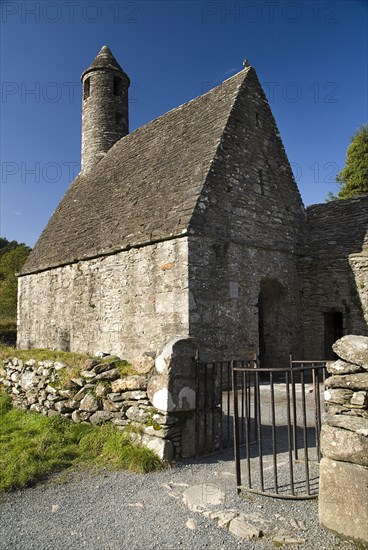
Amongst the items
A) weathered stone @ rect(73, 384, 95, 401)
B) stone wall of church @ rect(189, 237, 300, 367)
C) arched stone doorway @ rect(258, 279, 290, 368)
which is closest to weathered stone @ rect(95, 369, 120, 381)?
weathered stone @ rect(73, 384, 95, 401)

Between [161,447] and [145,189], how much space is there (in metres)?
8.96

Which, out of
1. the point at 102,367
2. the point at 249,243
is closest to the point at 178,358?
the point at 102,367

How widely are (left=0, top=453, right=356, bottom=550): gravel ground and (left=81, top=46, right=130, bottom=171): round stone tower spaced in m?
17.7

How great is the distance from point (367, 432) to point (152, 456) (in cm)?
299

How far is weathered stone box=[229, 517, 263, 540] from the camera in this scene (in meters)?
3.67

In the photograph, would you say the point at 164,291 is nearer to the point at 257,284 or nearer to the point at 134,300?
the point at 134,300

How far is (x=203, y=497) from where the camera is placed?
450 centimetres

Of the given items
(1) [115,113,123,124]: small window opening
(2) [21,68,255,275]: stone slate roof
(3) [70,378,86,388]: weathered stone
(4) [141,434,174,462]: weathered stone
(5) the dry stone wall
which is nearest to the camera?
(4) [141,434,174,462]: weathered stone

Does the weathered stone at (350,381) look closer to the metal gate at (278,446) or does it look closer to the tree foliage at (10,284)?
the metal gate at (278,446)

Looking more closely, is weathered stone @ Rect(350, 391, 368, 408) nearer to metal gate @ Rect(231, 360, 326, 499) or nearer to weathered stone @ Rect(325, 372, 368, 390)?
weathered stone @ Rect(325, 372, 368, 390)

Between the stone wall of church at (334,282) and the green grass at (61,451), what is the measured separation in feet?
26.9

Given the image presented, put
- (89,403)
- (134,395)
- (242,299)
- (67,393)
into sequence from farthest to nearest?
1. (242,299)
2. (67,393)
3. (89,403)
4. (134,395)

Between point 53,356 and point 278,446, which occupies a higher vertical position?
point 53,356

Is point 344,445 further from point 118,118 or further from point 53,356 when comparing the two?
point 118,118
